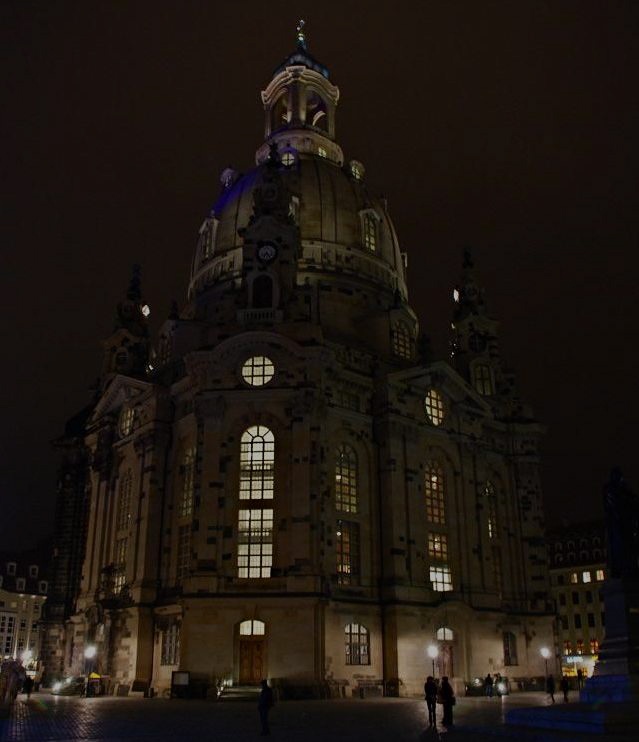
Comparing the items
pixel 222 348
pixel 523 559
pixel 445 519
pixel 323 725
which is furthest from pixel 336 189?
pixel 323 725

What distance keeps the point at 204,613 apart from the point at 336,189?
41.6 meters

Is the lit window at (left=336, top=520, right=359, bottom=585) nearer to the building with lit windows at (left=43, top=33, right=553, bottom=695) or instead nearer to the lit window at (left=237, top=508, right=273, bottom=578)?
the building with lit windows at (left=43, top=33, right=553, bottom=695)

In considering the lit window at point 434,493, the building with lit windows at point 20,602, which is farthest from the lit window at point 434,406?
the building with lit windows at point 20,602

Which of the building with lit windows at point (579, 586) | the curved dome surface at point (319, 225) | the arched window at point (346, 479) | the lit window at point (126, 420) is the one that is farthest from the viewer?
the building with lit windows at point (579, 586)

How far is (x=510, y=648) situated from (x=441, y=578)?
9.63m

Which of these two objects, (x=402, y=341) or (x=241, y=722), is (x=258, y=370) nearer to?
(x=402, y=341)

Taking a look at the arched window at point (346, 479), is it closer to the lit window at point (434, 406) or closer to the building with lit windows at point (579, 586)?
the lit window at point (434, 406)

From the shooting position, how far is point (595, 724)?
22.1m

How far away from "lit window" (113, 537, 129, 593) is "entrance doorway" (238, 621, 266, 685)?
43.4 feet

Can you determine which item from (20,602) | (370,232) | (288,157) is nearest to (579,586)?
(370,232)

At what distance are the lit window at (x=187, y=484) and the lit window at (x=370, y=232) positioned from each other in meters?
27.2

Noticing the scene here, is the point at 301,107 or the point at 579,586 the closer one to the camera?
the point at 301,107

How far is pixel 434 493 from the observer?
59.3m

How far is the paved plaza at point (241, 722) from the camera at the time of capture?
24.1 meters
